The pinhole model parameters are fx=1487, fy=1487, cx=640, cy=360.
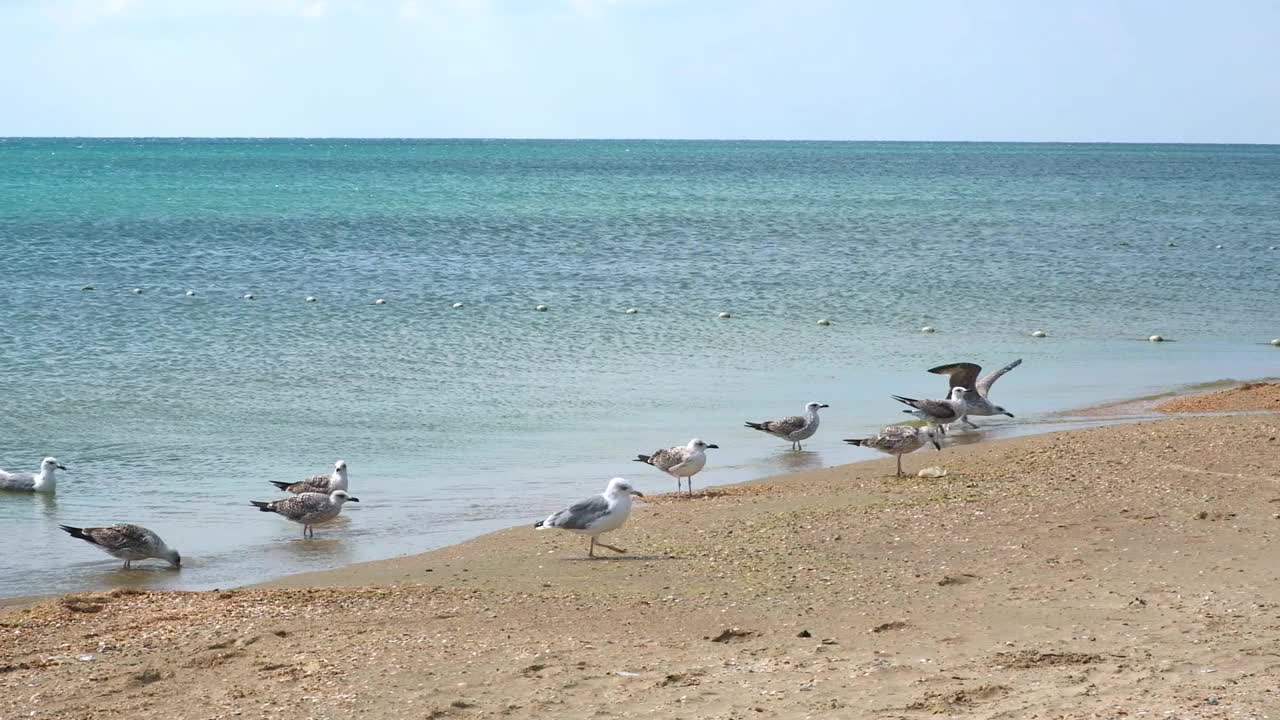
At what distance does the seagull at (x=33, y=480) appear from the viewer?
13828mm

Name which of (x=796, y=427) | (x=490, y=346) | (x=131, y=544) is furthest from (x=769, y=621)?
(x=490, y=346)

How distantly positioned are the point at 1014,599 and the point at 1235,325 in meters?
20.6

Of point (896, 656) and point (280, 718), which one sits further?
point (896, 656)

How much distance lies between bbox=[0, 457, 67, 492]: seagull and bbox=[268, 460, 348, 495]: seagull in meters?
2.25

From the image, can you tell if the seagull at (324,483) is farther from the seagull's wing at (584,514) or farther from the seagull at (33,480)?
the seagull's wing at (584,514)

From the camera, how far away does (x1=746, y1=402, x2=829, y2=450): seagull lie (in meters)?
16.0

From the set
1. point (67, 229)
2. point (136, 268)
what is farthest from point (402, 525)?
point (67, 229)

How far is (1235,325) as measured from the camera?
89.1 feet

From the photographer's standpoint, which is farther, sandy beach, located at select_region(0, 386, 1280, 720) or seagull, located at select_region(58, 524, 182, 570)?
seagull, located at select_region(58, 524, 182, 570)

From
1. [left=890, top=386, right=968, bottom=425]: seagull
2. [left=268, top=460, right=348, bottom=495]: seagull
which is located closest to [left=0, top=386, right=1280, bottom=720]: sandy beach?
[left=268, top=460, right=348, bottom=495]: seagull

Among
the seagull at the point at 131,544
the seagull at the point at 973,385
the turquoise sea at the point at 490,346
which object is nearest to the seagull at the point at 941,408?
the seagull at the point at 973,385

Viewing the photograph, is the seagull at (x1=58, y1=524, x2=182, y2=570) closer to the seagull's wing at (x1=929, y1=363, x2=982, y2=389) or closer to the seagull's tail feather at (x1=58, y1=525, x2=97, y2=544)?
the seagull's tail feather at (x1=58, y1=525, x2=97, y2=544)

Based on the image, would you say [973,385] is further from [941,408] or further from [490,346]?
[490,346]

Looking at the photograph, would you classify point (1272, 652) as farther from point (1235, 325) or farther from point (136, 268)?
point (136, 268)
